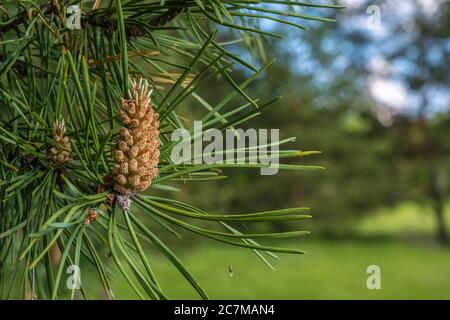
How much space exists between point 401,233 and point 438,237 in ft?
2.51

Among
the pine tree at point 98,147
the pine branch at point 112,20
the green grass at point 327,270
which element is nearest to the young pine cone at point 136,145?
the pine tree at point 98,147

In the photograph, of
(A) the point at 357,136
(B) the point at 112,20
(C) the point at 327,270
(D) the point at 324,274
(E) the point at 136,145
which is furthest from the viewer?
(A) the point at 357,136

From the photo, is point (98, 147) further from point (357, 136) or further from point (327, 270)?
point (357, 136)

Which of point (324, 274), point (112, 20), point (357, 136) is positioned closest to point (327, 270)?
point (324, 274)

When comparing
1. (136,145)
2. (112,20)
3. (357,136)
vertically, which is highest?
(357,136)

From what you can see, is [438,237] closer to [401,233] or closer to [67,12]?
[401,233]

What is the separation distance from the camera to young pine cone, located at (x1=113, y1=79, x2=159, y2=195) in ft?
1.21

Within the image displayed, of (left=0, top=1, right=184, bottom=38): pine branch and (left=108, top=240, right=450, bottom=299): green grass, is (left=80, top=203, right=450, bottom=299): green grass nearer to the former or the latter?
(left=108, top=240, right=450, bottom=299): green grass

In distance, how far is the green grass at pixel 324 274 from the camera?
13.3ft

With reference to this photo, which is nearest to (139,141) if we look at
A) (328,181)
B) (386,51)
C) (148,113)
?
(148,113)

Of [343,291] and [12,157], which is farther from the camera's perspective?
[343,291]

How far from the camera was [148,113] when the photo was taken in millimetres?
377

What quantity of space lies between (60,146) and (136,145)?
0.07m

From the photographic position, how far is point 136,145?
0.37 m
